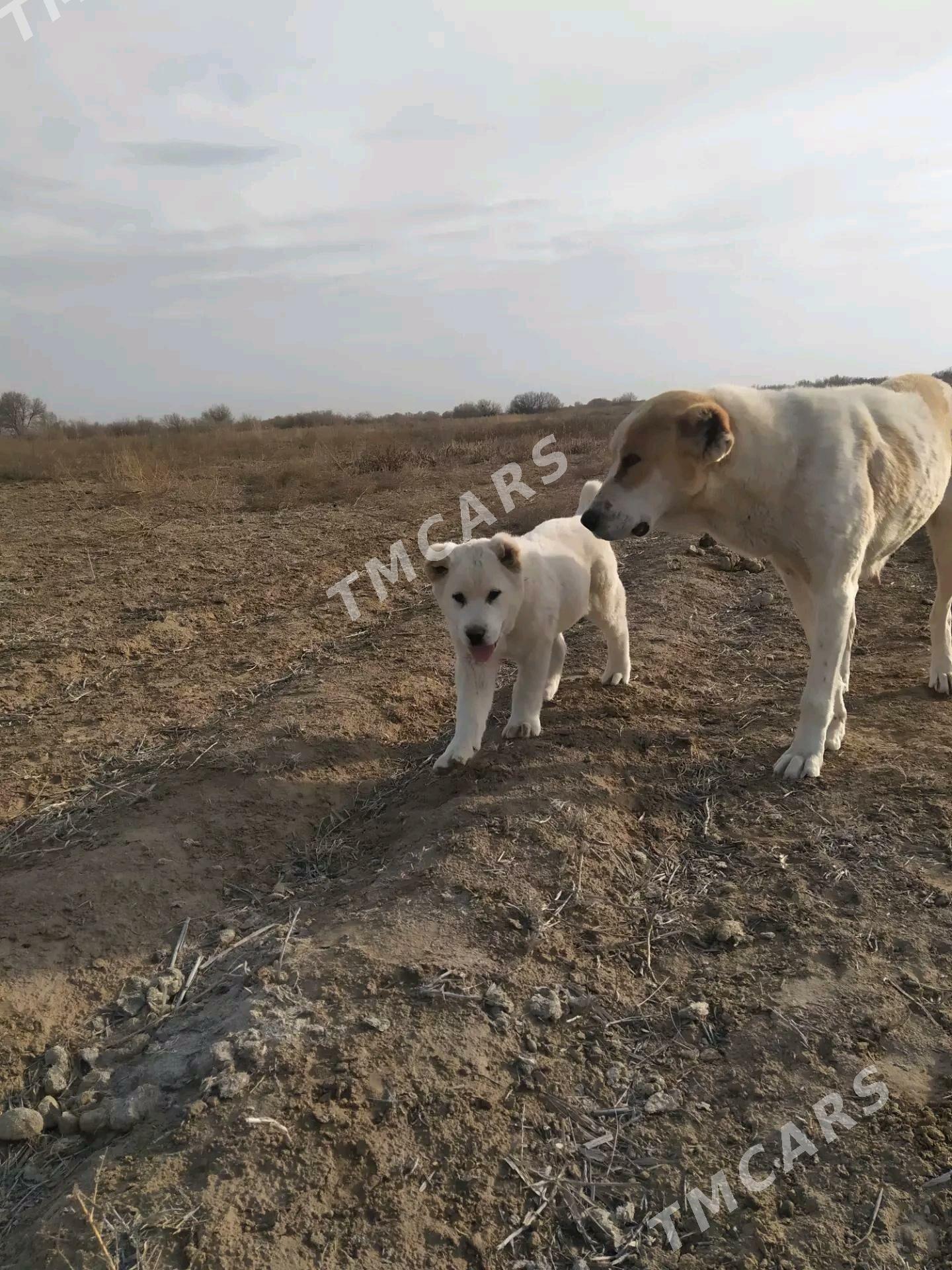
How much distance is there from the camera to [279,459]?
21.2 metres

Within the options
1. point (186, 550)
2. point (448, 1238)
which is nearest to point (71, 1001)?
point (448, 1238)

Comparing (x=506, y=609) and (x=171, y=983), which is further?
(x=506, y=609)

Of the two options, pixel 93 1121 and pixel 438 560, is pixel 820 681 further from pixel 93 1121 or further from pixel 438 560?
pixel 93 1121

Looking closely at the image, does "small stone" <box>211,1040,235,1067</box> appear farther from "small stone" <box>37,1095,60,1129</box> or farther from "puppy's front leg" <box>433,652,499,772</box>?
"puppy's front leg" <box>433,652,499,772</box>

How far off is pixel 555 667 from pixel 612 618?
0.48 m

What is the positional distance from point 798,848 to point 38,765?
4.06m

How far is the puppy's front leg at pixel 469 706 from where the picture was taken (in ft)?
14.6

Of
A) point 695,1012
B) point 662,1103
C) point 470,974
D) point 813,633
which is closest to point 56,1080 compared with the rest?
point 470,974

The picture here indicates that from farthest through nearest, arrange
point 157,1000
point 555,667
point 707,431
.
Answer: point 555,667, point 707,431, point 157,1000

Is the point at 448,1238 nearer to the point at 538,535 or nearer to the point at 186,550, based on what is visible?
the point at 538,535

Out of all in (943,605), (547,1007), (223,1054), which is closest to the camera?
(223,1054)

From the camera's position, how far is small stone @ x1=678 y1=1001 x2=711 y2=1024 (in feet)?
8.75

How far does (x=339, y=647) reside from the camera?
6902 mm

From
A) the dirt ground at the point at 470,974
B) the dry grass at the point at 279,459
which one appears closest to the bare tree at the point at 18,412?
the dry grass at the point at 279,459
